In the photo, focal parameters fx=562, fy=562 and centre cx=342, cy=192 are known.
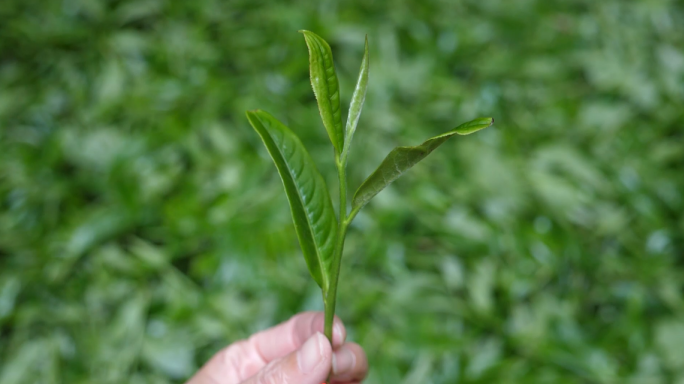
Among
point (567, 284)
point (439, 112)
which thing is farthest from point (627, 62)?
point (567, 284)

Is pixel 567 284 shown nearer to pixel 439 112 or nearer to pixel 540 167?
pixel 540 167

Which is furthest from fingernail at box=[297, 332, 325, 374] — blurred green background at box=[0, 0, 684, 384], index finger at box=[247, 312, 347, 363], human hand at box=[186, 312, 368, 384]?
blurred green background at box=[0, 0, 684, 384]

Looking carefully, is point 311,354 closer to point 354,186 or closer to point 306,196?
point 306,196

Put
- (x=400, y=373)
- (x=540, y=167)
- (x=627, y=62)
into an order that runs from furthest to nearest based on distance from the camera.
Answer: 1. (x=627, y=62)
2. (x=540, y=167)
3. (x=400, y=373)

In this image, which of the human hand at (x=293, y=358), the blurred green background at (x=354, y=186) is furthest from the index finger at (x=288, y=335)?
the blurred green background at (x=354, y=186)

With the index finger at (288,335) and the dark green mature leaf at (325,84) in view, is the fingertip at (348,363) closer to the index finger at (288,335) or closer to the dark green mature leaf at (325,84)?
the index finger at (288,335)

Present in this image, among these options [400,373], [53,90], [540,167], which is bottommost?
[400,373]

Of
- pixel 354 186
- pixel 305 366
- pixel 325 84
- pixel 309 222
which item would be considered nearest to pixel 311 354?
pixel 305 366

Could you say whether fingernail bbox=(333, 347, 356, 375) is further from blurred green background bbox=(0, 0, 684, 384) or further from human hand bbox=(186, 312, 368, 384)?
blurred green background bbox=(0, 0, 684, 384)
